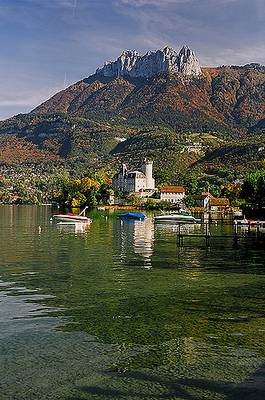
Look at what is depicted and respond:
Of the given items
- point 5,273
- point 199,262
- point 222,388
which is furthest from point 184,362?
point 199,262

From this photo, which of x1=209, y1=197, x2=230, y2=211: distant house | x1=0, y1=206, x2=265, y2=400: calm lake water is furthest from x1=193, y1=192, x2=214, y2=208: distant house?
x1=0, y1=206, x2=265, y2=400: calm lake water

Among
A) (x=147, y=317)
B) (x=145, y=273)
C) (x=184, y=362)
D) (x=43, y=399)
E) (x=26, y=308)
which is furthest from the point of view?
(x=145, y=273)

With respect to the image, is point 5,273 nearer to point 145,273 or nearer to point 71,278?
point 71,278

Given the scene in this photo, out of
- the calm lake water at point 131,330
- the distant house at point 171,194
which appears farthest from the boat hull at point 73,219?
the distant house at point 171,194

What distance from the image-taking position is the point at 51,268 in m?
39.2

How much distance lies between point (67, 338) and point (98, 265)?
20674 mm

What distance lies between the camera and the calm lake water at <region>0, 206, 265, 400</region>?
1608cm

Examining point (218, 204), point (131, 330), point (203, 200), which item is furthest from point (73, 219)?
point (131, 330)

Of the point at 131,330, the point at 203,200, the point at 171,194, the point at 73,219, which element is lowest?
the point at 131,330

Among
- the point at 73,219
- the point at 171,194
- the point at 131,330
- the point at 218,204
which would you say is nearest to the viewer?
the point at 131,330

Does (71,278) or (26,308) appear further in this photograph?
(71,278)

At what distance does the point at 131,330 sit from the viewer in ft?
71.2

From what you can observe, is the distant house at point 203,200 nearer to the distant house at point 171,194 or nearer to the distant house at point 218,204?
the distant house at point 218,204

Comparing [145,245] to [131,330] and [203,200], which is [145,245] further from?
[203,200]
